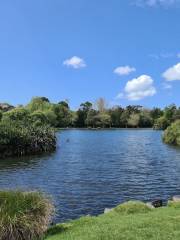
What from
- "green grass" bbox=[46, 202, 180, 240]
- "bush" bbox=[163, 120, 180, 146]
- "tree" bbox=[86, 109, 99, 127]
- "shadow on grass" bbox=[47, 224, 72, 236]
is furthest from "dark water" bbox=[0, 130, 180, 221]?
"tree" bbox=[86, 109, 99, 127]

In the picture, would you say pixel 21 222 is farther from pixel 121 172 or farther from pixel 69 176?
pixel 121 172

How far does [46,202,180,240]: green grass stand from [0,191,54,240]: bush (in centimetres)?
57

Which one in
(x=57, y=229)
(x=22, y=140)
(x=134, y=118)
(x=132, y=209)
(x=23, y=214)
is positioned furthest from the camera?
(x=134, y=118)

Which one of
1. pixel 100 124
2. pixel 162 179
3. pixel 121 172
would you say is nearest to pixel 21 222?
pixel 162 179

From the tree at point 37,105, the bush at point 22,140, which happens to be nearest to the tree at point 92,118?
the tree at point 37,105

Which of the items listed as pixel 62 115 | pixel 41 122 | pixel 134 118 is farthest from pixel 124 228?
pixel 134 118

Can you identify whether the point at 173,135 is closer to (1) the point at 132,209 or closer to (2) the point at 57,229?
(1) the point at 132,209

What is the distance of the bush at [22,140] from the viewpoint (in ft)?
192

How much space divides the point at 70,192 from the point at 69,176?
8.70 metres

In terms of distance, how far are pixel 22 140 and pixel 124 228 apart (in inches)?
1972

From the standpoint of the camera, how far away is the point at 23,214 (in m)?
11.5

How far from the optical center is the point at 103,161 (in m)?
53.5

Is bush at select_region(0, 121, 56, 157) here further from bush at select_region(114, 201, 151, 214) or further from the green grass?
the green grass

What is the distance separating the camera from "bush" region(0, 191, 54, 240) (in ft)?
36.6
